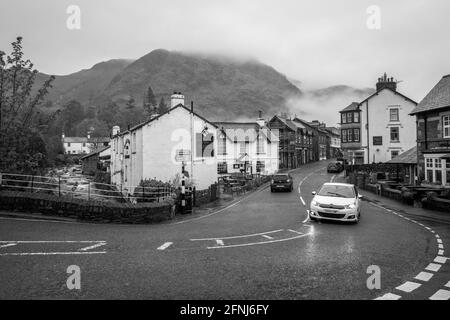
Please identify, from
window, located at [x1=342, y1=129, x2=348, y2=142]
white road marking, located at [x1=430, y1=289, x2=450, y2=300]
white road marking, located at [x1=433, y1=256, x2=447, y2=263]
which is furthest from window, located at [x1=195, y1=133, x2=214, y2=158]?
window, located at [x1=342, y1=129, x2=348, y2=142]

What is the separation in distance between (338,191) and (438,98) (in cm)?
1680

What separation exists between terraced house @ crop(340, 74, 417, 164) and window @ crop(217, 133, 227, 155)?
2202cm

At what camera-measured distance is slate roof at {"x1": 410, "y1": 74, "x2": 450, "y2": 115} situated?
2628 centimetres

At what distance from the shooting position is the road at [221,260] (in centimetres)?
655

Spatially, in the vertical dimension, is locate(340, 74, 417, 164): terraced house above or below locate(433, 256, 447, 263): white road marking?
above

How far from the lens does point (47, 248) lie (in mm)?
9531

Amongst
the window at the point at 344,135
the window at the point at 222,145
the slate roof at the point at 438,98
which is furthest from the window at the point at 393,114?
the window at the point at 222,145

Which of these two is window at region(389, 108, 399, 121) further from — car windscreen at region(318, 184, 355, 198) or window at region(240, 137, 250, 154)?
car windscreen at region(318, 184, 355, 198)

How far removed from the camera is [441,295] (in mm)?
6555

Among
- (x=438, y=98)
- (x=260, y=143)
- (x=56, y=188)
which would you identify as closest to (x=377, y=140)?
(x=260, y=143)

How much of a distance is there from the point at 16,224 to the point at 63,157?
113 m

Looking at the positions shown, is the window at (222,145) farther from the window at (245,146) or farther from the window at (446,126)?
the window at (446,126)

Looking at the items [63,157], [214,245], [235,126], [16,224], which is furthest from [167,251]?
[63,157]
